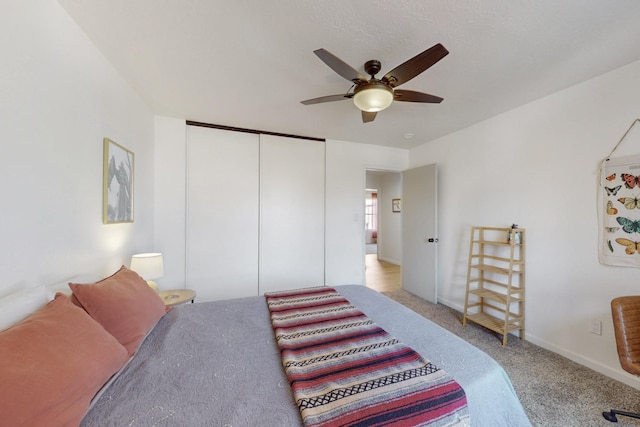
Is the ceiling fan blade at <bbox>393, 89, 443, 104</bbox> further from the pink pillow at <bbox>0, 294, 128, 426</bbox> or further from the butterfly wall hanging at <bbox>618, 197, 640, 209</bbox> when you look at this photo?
the pink pillow at <bbox>0, 294, 128, 426</bbox>

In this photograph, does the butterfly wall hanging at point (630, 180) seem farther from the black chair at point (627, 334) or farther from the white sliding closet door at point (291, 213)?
the white sliding closet door at point (291, 213)

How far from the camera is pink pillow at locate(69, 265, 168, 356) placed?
3.81ft

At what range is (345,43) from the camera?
1648mm

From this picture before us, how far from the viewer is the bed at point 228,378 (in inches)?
32.3

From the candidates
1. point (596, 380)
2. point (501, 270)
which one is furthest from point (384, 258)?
point (596, 380)

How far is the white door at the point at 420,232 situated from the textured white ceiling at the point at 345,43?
1297 millimetres

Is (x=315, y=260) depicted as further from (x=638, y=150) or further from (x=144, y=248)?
(x=638, y=150)

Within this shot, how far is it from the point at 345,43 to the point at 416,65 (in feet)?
1.73

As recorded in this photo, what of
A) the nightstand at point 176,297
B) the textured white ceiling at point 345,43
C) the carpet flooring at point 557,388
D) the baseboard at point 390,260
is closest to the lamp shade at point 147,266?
the nightstand at point 176,297

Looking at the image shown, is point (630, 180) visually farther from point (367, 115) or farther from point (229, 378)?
point (229, 378)

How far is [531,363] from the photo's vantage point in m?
2.13

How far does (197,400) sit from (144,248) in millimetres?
2239

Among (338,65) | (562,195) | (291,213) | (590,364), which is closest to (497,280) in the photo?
(590,364)

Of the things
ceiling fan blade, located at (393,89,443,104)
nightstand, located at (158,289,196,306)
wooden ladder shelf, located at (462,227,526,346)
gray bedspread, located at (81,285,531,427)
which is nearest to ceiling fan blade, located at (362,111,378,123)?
ceiling fan blade, located at (393,89,443,104)
